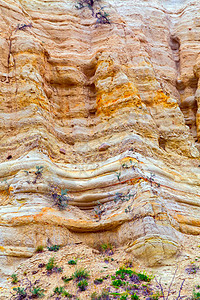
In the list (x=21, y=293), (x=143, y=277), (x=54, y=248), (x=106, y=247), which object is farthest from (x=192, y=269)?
(x=21, y=293)

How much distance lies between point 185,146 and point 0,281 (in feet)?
27.2

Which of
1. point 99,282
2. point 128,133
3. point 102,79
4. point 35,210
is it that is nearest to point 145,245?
point 99,282

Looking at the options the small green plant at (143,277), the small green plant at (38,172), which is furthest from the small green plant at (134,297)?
the small green plant at (38,172)

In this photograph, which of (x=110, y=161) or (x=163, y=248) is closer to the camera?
(x=163, y=248)

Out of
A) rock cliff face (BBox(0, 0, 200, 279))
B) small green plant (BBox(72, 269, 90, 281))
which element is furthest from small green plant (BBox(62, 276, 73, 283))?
rock cliff face (BBox(0, 0, 200, 279))

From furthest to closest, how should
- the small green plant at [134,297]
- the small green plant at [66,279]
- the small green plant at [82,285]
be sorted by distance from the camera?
the small green plant at [66,279]
the small green plant at [82,285]
the small green plant at [134,297]

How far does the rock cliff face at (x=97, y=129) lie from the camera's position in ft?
32.1

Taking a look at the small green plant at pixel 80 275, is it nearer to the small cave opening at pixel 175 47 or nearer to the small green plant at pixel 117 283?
the small green plant at pixel 117 283

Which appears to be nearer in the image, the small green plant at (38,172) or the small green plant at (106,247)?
the small green plant at (106,247)

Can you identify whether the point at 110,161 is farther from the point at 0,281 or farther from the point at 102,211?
the point at 0,281

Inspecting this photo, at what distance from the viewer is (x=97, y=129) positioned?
1370 cm

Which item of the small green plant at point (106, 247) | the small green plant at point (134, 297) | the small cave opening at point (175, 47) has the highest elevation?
the small cave opening at point (175, 47)

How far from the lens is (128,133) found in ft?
41.3

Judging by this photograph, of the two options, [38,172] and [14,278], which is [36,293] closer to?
[14,278]
